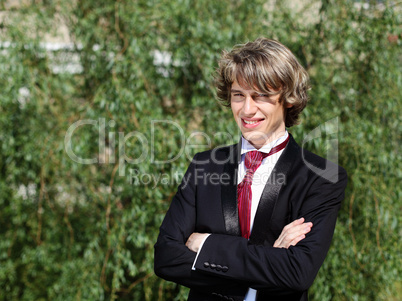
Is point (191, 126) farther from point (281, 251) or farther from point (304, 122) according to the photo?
point (281, 251)

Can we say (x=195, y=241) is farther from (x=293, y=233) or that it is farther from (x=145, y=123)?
(x=145, y=123)

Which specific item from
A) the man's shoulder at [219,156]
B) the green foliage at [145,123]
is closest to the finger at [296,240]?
the man's shoulder at [219,156]

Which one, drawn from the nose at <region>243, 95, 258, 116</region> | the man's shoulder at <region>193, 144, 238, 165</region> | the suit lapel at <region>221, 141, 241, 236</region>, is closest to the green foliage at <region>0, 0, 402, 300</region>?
the man's shoulder at <region>193, 144, 238, 165</region>

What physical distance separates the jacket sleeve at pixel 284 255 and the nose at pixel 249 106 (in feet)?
1.21

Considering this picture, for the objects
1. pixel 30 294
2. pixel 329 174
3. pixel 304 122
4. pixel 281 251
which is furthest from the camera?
Result: pixel 30 294

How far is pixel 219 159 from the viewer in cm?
186

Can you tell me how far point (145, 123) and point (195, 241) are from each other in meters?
1.49

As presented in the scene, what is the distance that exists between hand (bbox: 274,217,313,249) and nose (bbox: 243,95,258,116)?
1.47 feet

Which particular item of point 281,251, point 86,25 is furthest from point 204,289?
point 86,25

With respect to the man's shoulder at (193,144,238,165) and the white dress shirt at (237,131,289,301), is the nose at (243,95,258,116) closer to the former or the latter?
the white dress shirt at (237,131,289,301)

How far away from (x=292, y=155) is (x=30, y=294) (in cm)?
293

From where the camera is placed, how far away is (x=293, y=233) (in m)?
1.59

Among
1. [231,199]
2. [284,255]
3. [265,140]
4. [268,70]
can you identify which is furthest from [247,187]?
[268,70]

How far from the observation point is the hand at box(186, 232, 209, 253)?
1.68 meters
